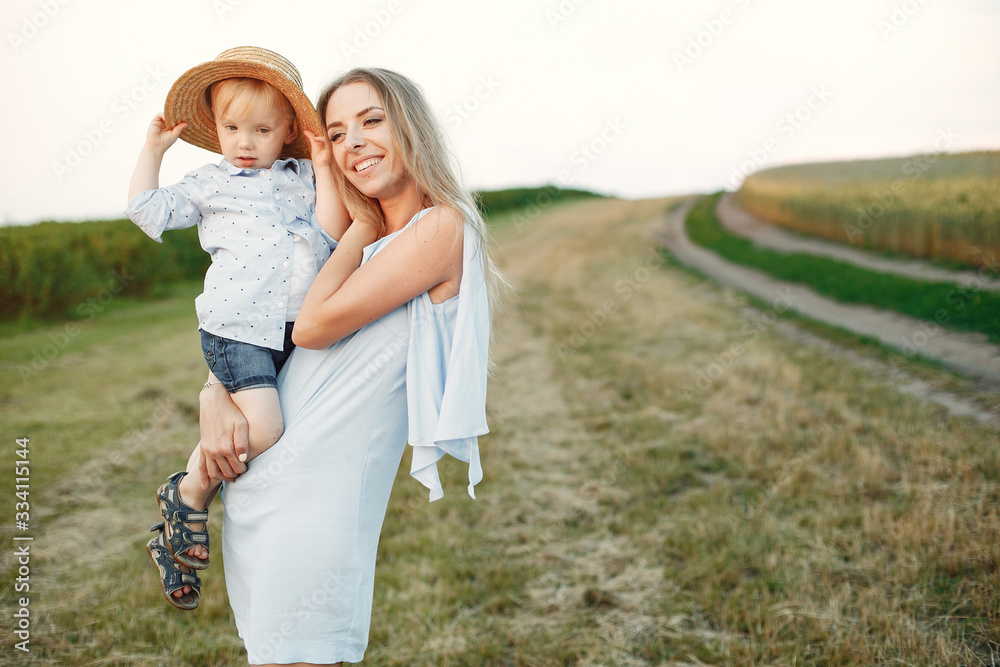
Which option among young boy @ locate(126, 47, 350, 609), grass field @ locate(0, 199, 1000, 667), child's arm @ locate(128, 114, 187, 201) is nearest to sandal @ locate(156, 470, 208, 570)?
young boy @ locate(126, 47, 350, 609)

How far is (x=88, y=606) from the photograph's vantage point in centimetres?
376

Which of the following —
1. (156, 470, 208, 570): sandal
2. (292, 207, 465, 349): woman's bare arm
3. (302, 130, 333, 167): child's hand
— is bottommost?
(156, 470, 208, 570): sandal

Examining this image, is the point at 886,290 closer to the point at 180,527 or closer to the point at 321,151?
the point at 321,151

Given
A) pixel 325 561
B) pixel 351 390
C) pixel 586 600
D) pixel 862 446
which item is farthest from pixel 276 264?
pixel 862 446

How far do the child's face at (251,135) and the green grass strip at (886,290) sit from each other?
852 cm

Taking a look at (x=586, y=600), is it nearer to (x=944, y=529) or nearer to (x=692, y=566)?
(x=692, y=566)

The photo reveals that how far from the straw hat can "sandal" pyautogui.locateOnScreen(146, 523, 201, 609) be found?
4.05 ft

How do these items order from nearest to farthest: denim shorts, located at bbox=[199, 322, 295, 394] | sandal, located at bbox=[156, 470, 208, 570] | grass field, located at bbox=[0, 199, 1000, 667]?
denim shorts, located at bbox=[199, 322, 295, 394] → sandal, located at bbox=[156, 470, 208, 570] → grass field, located at bbox=[0, 199, 1000, 667]

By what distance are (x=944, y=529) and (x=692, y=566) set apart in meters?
Answer: 1.46

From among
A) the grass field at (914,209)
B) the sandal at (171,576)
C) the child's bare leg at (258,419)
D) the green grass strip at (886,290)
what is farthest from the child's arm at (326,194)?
the grass field at (914,209)

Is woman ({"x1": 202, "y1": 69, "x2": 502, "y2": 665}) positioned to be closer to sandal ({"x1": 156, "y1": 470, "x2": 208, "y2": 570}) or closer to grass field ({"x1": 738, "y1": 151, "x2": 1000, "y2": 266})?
sandal ({"x1": 156, "y1": 470, "x2": 208, "y2": 570})

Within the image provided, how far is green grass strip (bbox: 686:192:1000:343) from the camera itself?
8664 millimetres

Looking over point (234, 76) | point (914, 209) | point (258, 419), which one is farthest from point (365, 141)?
point (914, 209)

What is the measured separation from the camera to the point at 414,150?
188 centimetres
